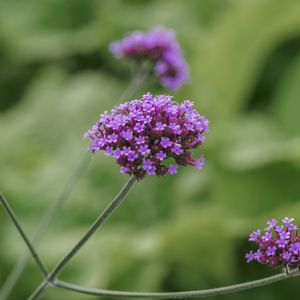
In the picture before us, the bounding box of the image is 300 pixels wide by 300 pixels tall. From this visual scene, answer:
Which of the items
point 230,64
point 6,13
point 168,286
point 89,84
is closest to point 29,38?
point 6,13

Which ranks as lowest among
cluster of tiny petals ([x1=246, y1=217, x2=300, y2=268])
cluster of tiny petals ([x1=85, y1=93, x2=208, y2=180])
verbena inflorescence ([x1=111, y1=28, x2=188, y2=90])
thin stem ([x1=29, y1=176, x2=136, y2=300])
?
thin stem ([x1=29, y1=176, x2=136, y2=300])

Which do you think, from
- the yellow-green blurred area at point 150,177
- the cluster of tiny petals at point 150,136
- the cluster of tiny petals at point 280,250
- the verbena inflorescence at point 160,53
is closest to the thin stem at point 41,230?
the verbena inflorescence at point 160,53

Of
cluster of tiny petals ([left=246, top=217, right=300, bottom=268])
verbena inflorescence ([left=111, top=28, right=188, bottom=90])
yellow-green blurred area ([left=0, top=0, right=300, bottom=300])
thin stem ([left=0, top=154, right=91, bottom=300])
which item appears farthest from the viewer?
yellow-green blurred area ([left=0, top=0, right=300, bottom=300])

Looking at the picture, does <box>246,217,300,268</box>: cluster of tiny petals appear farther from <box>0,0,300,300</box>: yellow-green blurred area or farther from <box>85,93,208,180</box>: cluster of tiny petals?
<box>0,0,300,300</box>: yellow-green blurred area

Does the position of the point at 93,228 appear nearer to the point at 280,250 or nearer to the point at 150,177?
the point at 280,250

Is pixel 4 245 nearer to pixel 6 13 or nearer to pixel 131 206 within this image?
pixel 131 206

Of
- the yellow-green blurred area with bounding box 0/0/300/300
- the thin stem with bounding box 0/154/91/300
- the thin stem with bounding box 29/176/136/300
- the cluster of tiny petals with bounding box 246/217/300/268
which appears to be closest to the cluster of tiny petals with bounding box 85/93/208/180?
the thin stem with bounding box 29/176/136/300

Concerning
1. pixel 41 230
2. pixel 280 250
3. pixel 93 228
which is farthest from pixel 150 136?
pixel 41 230
